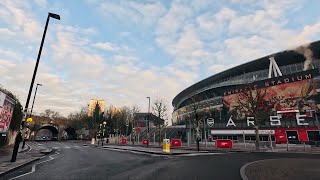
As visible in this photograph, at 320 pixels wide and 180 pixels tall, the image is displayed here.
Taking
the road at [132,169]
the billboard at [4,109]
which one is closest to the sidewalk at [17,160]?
the road at [132,169]

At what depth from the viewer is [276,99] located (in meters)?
52.6

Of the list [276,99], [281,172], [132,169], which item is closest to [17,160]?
[132,169]

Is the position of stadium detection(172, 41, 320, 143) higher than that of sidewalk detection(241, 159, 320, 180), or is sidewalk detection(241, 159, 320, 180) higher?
stadium detection(172, 41, 320, 143)

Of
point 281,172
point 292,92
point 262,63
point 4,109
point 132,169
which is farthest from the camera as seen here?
point 262,63

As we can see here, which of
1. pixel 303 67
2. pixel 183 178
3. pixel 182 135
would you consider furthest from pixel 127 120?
pixel 183 178

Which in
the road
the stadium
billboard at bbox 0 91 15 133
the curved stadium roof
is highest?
the curved stadium roof

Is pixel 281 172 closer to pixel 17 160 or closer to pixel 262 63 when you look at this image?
pixel 17 160

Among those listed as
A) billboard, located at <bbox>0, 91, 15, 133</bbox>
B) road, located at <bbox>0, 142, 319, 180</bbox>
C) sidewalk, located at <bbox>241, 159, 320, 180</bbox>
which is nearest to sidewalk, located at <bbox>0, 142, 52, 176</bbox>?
road, located at <bbox>0, 142, 319, 180</bbox>

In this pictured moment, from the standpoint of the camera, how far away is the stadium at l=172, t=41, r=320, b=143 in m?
47.7

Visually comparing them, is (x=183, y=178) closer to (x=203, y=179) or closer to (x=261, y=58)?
(x=203, y=179)

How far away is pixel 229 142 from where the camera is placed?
37.1 m

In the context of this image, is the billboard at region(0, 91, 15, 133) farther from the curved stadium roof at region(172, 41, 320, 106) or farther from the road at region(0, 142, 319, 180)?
the curved stadium roof at region(172, 41, 320, 106)

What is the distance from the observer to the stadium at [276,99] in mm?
47741

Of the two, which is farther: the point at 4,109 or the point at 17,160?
the point at 4,109
